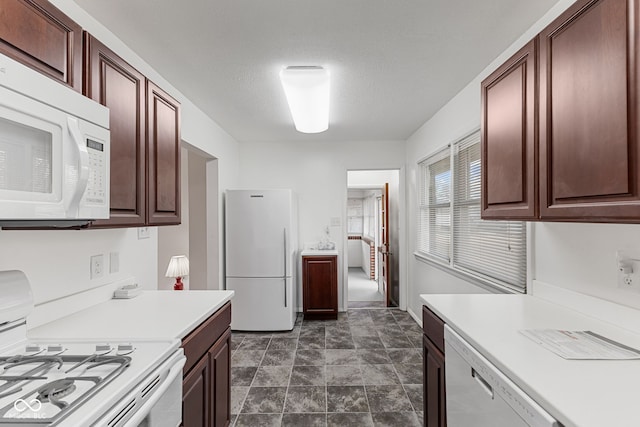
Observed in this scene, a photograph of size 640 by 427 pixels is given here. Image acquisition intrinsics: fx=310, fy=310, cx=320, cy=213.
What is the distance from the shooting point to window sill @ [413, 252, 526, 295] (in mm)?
2133

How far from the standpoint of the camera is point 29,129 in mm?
917

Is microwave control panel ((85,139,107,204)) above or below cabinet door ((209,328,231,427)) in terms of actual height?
above

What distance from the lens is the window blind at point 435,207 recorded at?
321cm

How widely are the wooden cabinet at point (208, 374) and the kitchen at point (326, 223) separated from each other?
27.6 inches

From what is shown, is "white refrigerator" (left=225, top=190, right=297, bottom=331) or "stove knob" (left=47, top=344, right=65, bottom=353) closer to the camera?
"stove knob" (left=47, top=344, right=65, bottom=353)

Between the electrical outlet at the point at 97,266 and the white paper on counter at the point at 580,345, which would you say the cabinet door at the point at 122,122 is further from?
the white paper on counter at the point at 580,345

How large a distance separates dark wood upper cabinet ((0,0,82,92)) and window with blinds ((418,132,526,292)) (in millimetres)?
2488

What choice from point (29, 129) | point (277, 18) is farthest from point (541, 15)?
point (29, 129)

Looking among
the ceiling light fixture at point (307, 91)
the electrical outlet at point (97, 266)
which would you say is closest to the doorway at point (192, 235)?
the ceiling light fixture at point (307, 91)

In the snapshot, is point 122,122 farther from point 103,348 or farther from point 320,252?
point 320,252

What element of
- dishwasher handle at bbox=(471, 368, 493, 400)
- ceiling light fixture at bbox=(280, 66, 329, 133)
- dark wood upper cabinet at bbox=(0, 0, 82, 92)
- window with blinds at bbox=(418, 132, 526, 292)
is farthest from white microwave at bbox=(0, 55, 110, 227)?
window with blinds at bbox=(418, 132, 526, 292)

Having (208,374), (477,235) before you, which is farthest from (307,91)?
(208,374)

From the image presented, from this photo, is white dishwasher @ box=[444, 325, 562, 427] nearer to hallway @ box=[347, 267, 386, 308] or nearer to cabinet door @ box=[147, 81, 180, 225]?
cabinet door @ box=[147, 81, 180, 225]

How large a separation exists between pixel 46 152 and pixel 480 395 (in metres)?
1.67
